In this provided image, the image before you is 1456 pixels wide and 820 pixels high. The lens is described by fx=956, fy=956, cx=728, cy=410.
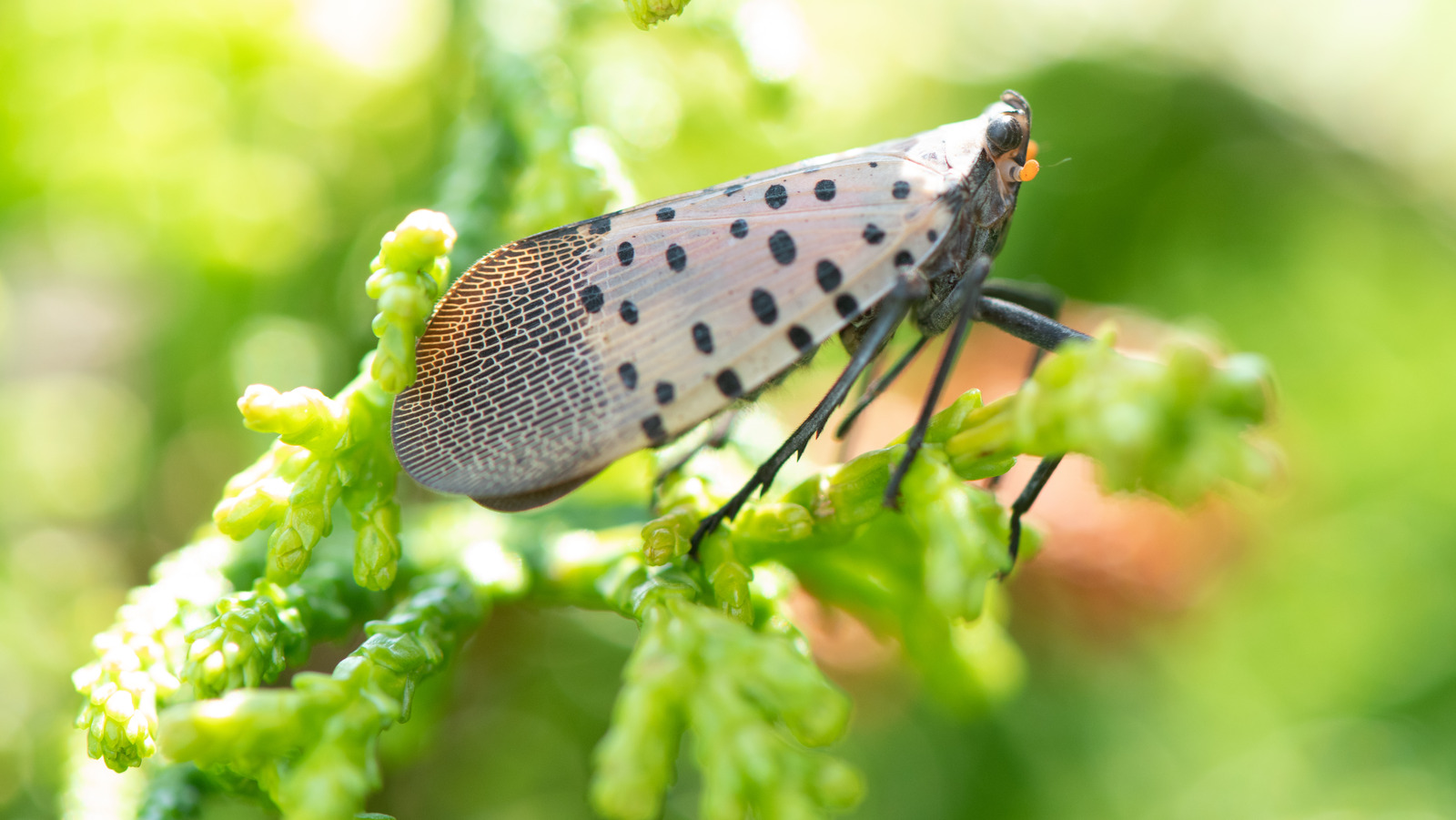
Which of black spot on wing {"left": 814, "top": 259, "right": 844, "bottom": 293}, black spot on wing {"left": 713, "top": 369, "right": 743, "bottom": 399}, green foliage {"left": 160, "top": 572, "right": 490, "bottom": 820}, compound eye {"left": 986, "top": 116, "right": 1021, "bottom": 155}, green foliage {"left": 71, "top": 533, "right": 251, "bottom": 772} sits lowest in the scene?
green foliage {"left": 71, "top": 533, "right": 251, "bottom": 772}

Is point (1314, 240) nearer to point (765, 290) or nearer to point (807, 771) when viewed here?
point (765, 290)

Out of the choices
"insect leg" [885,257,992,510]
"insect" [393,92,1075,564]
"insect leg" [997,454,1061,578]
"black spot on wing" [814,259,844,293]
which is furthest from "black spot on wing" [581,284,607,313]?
"insect leg" [997,454,1061,578]

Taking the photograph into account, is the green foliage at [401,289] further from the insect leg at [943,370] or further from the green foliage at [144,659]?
the insect leg at [943,370]

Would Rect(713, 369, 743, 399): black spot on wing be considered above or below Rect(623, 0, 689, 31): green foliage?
below

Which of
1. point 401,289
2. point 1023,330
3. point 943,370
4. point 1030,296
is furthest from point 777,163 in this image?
point 401,289

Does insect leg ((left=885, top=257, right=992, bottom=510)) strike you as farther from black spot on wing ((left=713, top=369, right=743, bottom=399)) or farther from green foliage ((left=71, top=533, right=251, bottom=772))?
green foliage ((left=71, top=533, right=251, bottom=772))

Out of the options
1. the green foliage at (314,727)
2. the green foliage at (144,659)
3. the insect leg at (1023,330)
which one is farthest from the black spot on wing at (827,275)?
the green foliage at (144,659)

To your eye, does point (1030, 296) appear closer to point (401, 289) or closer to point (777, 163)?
point (777, 163)
